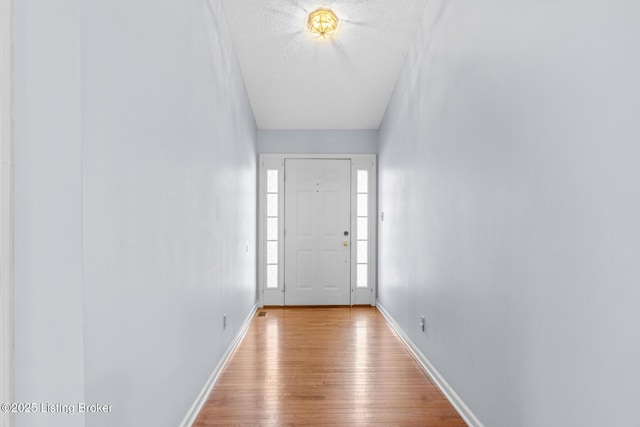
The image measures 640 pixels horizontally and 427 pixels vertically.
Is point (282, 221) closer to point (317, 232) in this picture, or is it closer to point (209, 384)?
point (317, 232)

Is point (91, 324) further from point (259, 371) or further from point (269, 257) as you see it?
point (269, 257)

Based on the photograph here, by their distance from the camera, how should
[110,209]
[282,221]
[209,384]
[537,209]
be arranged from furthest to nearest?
[282,221] → [209,384] → [537,209] → [110,209]

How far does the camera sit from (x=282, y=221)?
518 centimetres

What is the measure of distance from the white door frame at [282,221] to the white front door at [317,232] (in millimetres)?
63

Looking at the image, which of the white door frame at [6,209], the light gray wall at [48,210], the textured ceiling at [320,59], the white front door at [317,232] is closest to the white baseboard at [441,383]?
the white front door at [317,232]

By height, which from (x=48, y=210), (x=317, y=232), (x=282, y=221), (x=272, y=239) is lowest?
(x=272, y=239)

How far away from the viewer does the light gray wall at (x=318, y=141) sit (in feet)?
17.1

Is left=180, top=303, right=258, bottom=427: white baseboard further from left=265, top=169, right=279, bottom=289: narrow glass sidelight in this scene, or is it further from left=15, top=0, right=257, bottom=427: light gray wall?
left=265, top=169, right=279, bottom=289: narrow glass sidelight

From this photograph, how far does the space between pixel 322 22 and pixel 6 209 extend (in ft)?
9.24

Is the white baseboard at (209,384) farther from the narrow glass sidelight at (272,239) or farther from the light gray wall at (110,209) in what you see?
the narrow glass sidelight at (272,239)

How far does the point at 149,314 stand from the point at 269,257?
366 centimetres

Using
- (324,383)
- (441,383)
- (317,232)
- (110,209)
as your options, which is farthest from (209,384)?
(317,232)

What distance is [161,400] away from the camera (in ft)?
5.51

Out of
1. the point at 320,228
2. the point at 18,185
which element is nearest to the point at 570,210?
the point at 18,185
